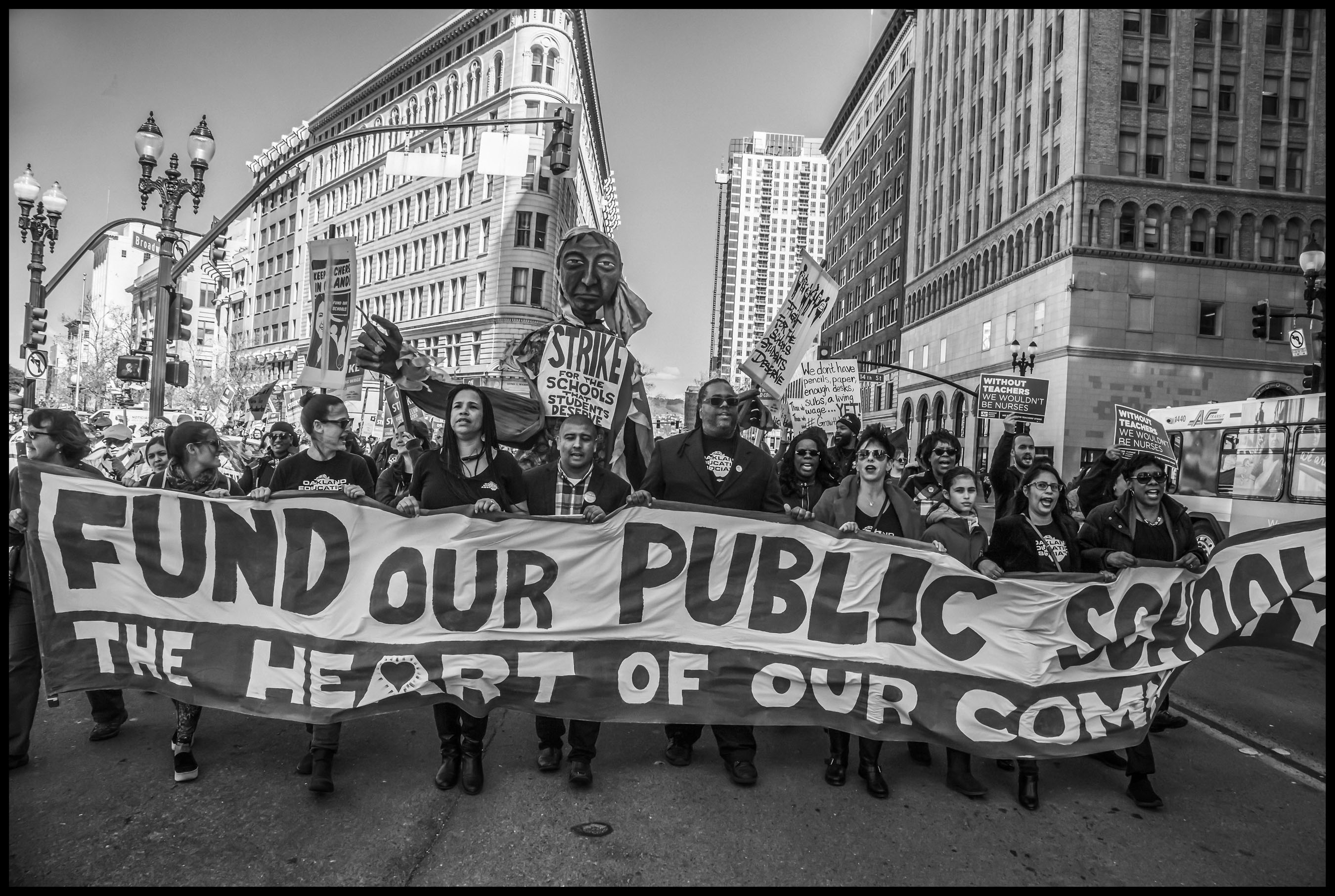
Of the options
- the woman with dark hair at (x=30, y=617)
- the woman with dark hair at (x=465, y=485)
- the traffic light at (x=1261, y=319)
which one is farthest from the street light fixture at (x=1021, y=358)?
the woman with dark hair at (x=30, y=617)

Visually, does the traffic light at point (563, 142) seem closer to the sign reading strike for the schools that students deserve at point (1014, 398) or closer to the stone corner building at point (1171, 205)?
the sign reading strike for the schools that students deserve at point (1014, 398)

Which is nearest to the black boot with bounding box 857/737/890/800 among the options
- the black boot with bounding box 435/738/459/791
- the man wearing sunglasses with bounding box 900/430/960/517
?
the black boot with bounding box 435/738/459/791

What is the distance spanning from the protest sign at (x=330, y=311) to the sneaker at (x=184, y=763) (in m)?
5.48

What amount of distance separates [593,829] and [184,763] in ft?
6.93

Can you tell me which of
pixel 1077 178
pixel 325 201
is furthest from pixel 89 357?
pixel 1077 178

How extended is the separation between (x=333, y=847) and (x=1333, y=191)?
4.76 meters

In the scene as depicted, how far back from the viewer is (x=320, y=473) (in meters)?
5.02

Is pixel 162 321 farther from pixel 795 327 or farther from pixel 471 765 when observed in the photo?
pixel 471 765

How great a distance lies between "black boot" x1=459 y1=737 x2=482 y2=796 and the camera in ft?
12.8

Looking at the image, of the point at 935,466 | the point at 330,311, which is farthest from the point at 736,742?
the point at 330,311

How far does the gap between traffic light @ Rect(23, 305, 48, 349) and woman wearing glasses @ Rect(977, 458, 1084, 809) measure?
18285mm

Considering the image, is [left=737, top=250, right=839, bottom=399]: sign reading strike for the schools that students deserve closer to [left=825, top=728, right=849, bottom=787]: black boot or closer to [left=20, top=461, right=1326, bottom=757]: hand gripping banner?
[left=20, top=461, right=1326, bottom=757]: hand gripping banner

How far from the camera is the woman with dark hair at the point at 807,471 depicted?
6137 millimetres

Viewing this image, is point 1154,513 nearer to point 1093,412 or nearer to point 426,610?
point 426,610
